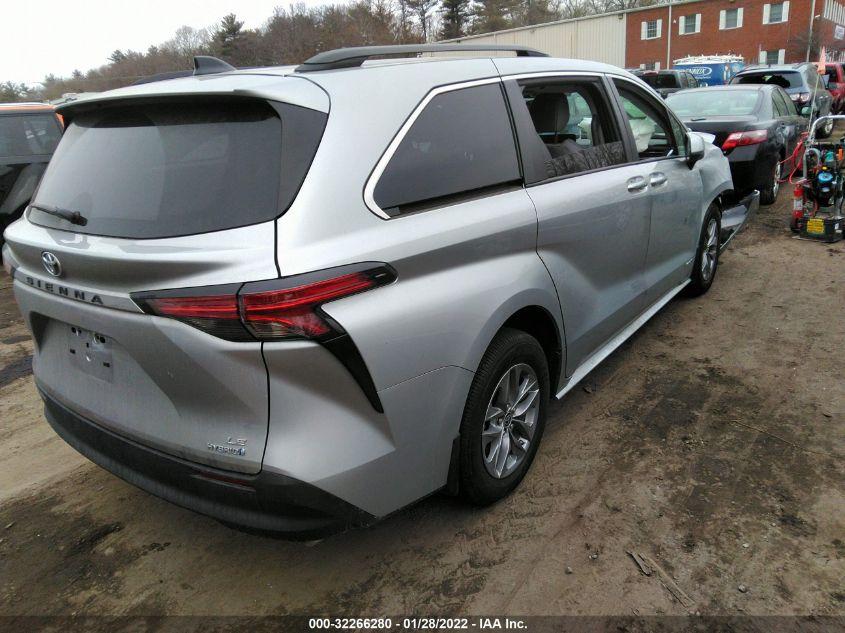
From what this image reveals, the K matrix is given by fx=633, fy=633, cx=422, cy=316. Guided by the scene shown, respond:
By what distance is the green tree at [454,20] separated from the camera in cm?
6197

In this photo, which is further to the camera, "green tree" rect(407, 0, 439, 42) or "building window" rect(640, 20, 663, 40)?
"green tree" rect(407, 0, 439, 42)

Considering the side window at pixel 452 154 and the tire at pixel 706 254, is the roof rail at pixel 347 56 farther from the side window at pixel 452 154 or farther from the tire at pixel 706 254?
the tire at pixel 706 254

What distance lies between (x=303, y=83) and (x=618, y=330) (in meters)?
2.44

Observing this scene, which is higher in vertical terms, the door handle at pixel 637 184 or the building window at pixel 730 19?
the building window at pixel 730 19

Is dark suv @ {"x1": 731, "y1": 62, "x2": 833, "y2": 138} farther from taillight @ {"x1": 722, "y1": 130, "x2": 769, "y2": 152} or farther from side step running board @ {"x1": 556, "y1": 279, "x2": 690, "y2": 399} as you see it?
side step running board @ {"x1": 556, "y1": 279, "x2": 690, "y2": 399}

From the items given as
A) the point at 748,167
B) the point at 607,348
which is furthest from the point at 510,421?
the point at 748,167

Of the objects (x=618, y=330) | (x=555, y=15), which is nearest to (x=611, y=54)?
(x=555, y=15)

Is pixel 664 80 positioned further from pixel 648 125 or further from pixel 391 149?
pixel 391 149

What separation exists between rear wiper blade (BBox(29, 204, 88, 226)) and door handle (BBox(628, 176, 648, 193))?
282 cm

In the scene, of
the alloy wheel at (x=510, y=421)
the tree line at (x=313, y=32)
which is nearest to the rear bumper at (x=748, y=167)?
the alloy wheel at (x=510, y=421)

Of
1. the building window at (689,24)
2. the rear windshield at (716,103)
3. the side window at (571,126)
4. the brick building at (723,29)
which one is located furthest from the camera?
the building window at (689,24)

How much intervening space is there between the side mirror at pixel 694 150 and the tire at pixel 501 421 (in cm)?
245

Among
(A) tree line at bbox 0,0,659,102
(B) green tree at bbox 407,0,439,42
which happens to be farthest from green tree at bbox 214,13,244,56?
(B) green tree at bbox 407,0,439,42

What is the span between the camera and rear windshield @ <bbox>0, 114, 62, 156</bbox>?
24.8 feet
